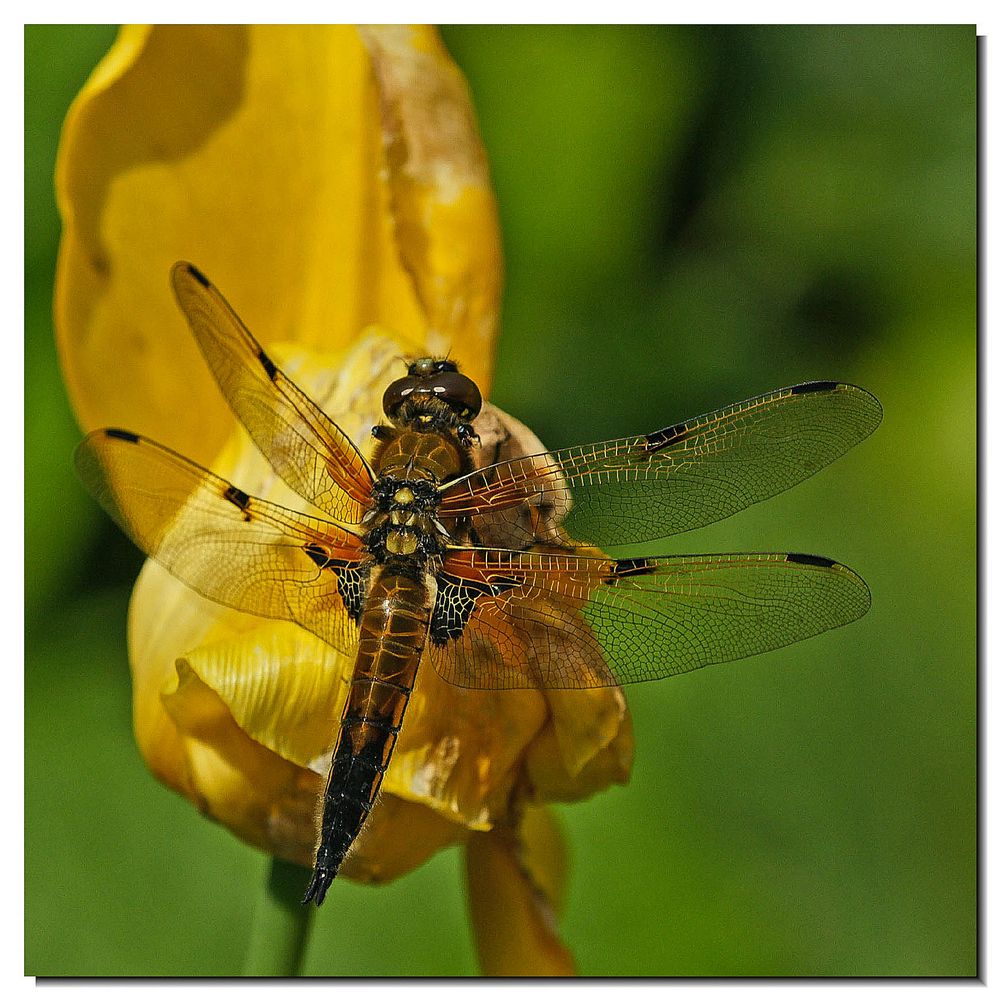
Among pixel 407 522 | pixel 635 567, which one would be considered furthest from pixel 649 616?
pixel 407 522

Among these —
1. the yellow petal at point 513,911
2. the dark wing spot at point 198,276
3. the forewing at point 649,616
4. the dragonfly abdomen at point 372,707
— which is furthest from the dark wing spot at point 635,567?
the dark wing spot at point 198,276

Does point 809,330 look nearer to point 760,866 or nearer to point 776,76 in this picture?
point 776,76

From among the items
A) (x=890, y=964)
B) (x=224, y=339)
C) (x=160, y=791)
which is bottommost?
(x=890, y=964)

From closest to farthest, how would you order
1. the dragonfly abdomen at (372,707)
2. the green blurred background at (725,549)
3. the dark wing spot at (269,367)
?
the dragonfly abdomen at (372,707) < the dark wing spot at (269,367) < the green blurred background at (725,549)

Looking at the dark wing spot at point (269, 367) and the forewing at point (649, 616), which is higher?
the dark wing spot at point (269, 367)

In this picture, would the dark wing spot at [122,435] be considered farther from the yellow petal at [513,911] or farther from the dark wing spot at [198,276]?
the yellow petal at [513,911]

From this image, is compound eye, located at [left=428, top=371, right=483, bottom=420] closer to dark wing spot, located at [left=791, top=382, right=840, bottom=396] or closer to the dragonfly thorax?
the dragonfly thorax
